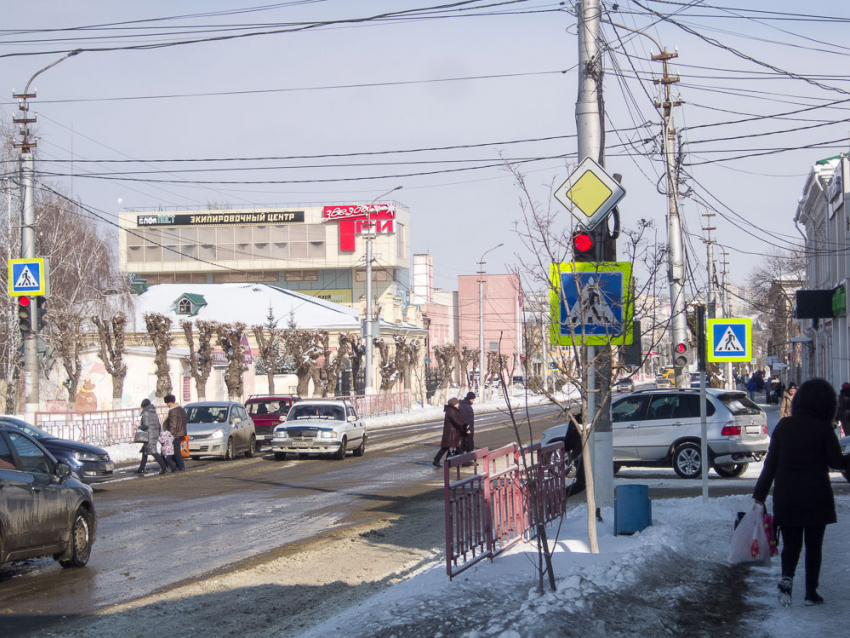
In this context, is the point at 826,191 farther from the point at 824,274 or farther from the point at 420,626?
the point at 420,626

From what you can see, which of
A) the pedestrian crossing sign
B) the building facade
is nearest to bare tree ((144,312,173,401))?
the pedestrian crossing sign

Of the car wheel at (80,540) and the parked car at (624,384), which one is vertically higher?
the parked car at (624,384)

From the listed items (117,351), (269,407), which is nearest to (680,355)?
(269,407)

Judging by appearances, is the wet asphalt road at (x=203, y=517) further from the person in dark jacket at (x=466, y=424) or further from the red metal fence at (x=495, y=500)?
the person in dark jacket at (x=466, y=424)

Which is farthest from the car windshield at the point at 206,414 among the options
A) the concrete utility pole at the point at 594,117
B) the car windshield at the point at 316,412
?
the concrete utility pole at the point at 594,117

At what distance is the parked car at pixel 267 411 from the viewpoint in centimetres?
3331

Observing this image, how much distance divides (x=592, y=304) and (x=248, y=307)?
63268 mm

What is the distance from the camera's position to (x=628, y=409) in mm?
20062

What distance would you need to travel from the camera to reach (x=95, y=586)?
31.7ft

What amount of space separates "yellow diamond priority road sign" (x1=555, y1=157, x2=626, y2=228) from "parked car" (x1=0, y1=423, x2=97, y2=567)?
5829mm

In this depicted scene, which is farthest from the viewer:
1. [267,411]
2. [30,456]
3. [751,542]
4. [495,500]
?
[267,411]

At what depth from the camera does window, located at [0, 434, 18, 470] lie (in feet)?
32.6

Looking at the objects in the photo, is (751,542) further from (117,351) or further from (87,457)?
(117,351)

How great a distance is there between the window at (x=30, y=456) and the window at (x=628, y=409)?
1196 cm
